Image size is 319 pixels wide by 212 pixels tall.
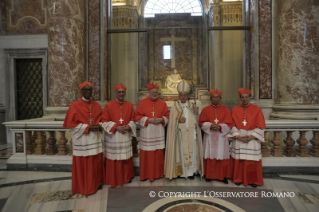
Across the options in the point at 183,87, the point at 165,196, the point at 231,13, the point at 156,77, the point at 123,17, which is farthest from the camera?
the point at 231,13

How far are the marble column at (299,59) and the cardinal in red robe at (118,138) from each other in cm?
411

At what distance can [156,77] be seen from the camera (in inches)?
349

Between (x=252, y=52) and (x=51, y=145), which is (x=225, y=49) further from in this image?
(x=51, y=145)

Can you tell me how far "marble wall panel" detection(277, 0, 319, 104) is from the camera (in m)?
5.25

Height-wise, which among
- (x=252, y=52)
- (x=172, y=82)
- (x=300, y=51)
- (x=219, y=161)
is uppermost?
(x=252, y=52)

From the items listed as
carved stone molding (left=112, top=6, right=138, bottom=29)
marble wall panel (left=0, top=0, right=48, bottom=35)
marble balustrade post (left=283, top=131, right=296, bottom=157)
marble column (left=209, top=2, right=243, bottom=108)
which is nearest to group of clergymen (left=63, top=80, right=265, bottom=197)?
marble balustrade post (left=283, top=131, right=296, bottom=157)

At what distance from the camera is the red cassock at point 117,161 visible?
3.70m

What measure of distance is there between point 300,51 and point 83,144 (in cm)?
548

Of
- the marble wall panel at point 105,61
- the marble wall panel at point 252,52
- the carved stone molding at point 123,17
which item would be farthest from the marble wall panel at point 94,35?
the marble wall panel at point 252,52

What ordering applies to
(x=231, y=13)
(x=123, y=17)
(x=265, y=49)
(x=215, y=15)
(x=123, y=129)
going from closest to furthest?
(x=123, y=129) < (x=265, y=49) < (x=123, y=17) < (x=231, y=13) < (x=215, y=15)

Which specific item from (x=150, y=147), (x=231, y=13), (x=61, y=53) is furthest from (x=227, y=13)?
(x=150, y=147)

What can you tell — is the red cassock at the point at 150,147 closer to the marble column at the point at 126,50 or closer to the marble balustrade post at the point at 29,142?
the marble balustrade post at the point at 29,142

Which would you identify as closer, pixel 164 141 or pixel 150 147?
pixel 150 147

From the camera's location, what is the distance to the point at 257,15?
623cm
